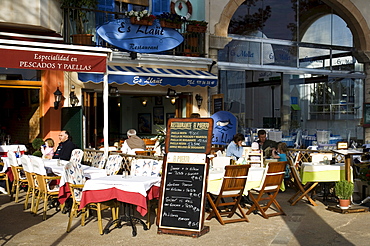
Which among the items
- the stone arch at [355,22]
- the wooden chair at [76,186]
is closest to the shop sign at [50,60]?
the wooden chair at [76,186]

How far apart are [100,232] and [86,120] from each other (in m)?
6.96

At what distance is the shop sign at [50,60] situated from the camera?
360 inches

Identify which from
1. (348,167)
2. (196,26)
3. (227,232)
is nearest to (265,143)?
(348,167)

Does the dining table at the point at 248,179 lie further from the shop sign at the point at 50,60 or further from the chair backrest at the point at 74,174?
the shop sign at the point at 50,60

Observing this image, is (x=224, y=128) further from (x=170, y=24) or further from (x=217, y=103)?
(x=170, y=24)

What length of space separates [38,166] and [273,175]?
3.66 metres

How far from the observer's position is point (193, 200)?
717cm

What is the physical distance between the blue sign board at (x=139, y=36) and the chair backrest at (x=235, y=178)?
266 inches

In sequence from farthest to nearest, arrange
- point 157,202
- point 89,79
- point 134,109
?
point 134,109 → point 89,79 → point 157,202

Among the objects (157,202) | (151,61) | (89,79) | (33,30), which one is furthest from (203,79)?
(157,202)

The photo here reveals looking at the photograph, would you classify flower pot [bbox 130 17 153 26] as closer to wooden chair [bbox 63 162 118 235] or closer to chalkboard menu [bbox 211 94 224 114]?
chalkboard menu [bbox 211 94 224 114]

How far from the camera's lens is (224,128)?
13844 mm

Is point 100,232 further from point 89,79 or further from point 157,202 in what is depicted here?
point 89,79

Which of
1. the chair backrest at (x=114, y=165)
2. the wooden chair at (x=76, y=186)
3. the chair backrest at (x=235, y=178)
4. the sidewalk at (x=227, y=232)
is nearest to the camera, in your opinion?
the sidewalk at (x=227, y=232)
